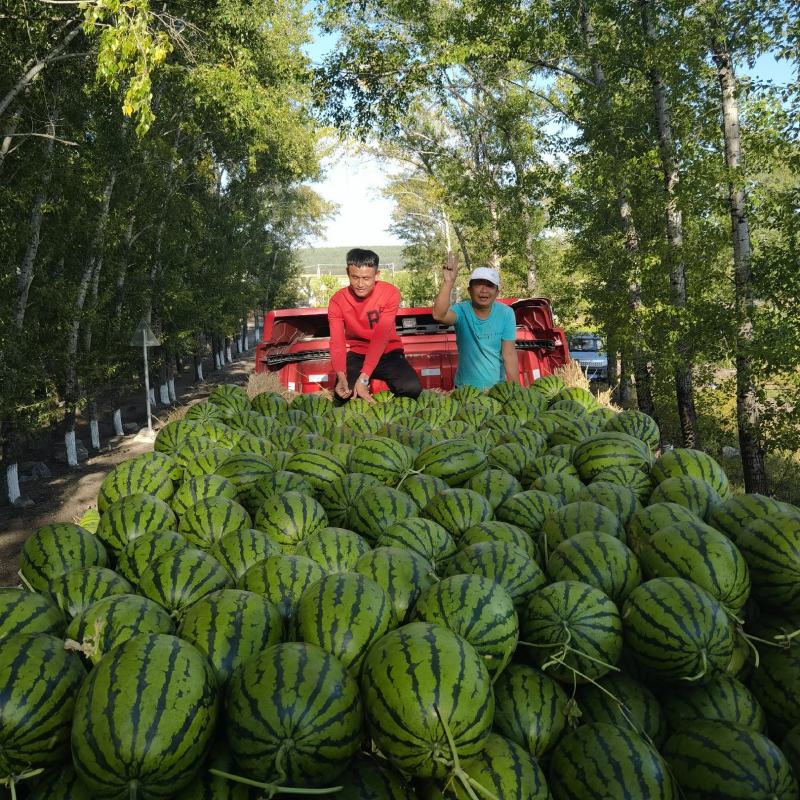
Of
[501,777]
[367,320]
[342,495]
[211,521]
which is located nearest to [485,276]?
[367,320]

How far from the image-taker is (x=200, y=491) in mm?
2531

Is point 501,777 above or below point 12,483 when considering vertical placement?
above

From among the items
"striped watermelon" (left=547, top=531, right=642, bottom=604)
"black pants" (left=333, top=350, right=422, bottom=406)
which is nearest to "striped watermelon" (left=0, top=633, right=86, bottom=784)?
"striped watermelon" (left=547, top=531, right=642, bottom=604)

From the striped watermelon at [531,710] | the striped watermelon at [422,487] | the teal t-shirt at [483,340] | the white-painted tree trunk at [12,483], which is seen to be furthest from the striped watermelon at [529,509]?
the white-painted tree trunk at [12,483]

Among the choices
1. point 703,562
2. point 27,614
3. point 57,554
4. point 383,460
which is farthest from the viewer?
point 383,460

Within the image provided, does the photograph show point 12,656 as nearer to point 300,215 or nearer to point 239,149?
point 239,149

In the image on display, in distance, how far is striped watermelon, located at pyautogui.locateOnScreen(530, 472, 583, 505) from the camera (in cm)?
250

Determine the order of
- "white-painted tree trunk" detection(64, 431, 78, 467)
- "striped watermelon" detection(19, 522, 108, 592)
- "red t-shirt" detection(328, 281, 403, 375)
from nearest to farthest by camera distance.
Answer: "striped watermelon" detection(19, 522, 108, 592) → "red t-shirt" detection(328, 281, 403, 375) → "white-painted tree trunk" detection(64, 431, 78, 467)

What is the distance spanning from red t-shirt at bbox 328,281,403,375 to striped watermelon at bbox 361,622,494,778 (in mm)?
3727

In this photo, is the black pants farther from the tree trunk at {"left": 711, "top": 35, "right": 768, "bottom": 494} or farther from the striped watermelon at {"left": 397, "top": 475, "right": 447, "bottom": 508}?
the tree trunk at {"left": 711, "top": 35, "right": 768, "bottom": 494}

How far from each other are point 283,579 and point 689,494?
159 centimetres

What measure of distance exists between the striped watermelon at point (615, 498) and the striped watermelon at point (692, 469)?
0.26m

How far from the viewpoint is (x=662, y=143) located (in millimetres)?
10148

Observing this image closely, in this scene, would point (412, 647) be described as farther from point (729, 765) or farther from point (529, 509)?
point (529, 509)
